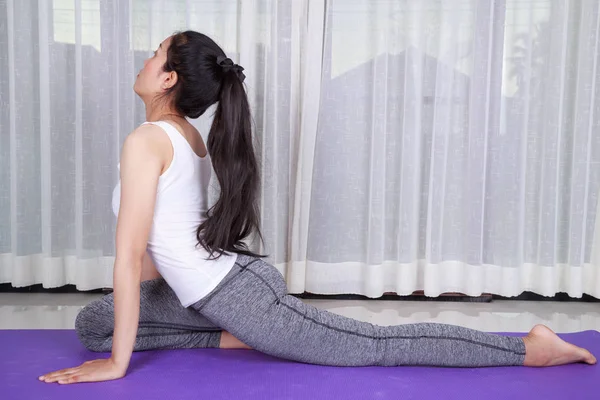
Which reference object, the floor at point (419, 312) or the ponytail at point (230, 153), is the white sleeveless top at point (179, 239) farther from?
the floor at point (419, 312)

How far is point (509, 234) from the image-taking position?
292cm

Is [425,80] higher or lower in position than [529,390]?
higher

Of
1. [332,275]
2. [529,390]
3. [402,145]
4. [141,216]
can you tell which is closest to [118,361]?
[141,216]

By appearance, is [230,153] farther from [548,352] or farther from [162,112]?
[548,352]

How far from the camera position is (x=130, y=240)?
1.40 metres

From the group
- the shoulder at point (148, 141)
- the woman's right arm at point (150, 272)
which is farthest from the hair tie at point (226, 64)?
the woman's right arm at point (150, 272)

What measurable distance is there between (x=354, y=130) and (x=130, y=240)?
65.6 inches

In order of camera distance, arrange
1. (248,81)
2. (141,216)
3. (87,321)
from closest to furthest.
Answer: (141,216)
(87,321)
(248,81)

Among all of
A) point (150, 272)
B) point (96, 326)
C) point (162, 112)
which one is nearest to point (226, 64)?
point (162, 112)

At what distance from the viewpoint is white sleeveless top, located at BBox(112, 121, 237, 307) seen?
1479 mm

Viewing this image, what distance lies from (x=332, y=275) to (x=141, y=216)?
163 cm

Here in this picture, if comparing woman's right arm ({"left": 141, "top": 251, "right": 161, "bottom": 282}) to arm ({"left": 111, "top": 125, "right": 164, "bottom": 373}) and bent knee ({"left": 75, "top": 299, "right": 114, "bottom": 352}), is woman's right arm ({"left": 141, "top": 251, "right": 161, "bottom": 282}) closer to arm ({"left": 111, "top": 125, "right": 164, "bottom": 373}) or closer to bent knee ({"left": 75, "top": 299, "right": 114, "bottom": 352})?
bent knee ({"left": 75, "top": 299, "right": 114, "bottom": 352})

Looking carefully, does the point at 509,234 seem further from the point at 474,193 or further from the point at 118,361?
the point at 118,361

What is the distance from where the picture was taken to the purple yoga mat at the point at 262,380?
1373 mm
